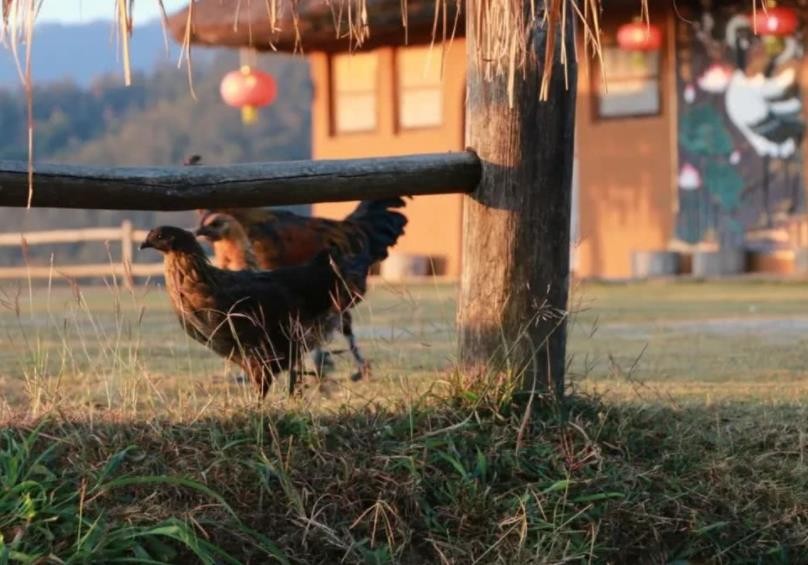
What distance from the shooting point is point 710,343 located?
8.26m

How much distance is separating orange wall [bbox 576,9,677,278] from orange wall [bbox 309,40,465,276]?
5.56 feet

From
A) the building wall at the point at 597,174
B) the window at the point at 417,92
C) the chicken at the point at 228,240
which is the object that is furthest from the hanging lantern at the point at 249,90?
the chicken at the point at 228,240

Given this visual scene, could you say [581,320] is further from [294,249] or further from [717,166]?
[717,166]

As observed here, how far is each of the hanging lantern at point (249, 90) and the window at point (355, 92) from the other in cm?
286

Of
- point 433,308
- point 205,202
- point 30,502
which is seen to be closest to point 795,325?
point 433,308

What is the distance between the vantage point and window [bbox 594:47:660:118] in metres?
17.1

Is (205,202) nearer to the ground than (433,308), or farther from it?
farther from it

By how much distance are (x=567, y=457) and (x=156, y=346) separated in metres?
4.28

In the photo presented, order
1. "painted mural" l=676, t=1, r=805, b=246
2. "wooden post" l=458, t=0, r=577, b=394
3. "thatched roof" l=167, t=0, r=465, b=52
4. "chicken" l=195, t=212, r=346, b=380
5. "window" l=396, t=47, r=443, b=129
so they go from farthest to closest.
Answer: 1. "window" l=396, t=47, r=443, b=129
2. "painted mural" l=676, t=1, r=805, b=246
3. "thatched roof" l=167, t=0, r=465, b=52
4. "chicken" l=195, t=212, r=346, b=380
5. "wooden post" l=458, t=0, r=577, b=394

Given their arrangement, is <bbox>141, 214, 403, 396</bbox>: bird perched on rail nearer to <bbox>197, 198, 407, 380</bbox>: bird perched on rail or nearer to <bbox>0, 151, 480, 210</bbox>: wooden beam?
<bbox>0, 151, 480, 210</bbox>: wooden beam

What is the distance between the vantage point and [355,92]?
19.2 meters

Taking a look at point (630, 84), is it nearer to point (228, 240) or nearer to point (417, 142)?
point (417, 142)

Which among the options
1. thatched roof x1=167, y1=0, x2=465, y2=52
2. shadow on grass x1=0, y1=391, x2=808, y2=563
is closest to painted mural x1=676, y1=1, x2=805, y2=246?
thatched roof x1=167, y1=0, x2=465, y2=52

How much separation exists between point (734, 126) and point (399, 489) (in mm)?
13242
